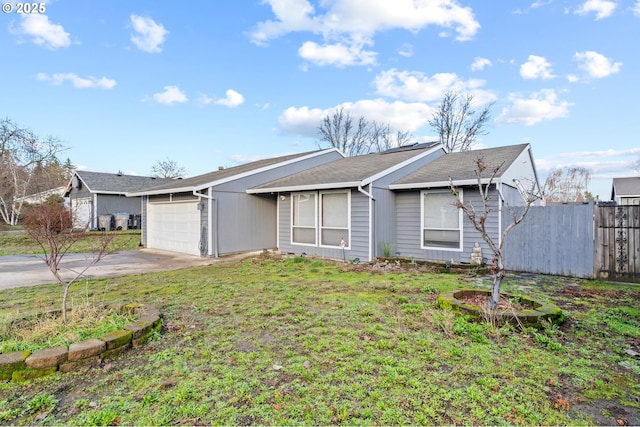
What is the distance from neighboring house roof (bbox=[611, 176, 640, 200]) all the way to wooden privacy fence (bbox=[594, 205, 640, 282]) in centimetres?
2374

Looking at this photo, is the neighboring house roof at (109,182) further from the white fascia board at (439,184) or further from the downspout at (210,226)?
the white fascia board at (439,184)

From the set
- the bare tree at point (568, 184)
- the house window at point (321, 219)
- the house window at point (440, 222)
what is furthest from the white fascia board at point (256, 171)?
the bare tree at point (568, 184)

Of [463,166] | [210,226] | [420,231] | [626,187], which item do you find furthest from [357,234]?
[626,187]

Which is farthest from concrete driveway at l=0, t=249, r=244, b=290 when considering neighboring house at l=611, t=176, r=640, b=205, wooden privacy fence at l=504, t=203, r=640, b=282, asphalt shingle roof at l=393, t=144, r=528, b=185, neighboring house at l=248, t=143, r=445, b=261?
neighboring house at l=611, t=176, r=640, b=205

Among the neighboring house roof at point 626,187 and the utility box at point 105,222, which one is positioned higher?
the neighboring house roof at point 626,187

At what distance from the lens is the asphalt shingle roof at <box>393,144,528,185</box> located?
898cm

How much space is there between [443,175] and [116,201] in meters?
24.3

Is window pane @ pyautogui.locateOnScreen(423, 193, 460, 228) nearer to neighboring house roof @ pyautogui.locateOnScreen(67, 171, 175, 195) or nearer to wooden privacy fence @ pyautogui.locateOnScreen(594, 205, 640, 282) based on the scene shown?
wooden privacy fence @ pyautogui.locateOnScreen(594, 205, 640, 282)

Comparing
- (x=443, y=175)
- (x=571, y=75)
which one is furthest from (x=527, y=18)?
(x=443, y=175)

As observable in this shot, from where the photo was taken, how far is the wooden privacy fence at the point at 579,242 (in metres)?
6.76

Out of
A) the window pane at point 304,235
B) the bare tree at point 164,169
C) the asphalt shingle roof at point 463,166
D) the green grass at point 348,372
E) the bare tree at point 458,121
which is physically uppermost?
the bare tree at point 458,121

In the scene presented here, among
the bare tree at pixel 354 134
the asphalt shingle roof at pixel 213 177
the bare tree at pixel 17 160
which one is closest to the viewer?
the asphalt shingle roof at pixel 213 177

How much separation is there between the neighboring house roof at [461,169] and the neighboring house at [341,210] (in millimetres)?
536

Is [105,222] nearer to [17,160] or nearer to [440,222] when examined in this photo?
[17,160]
